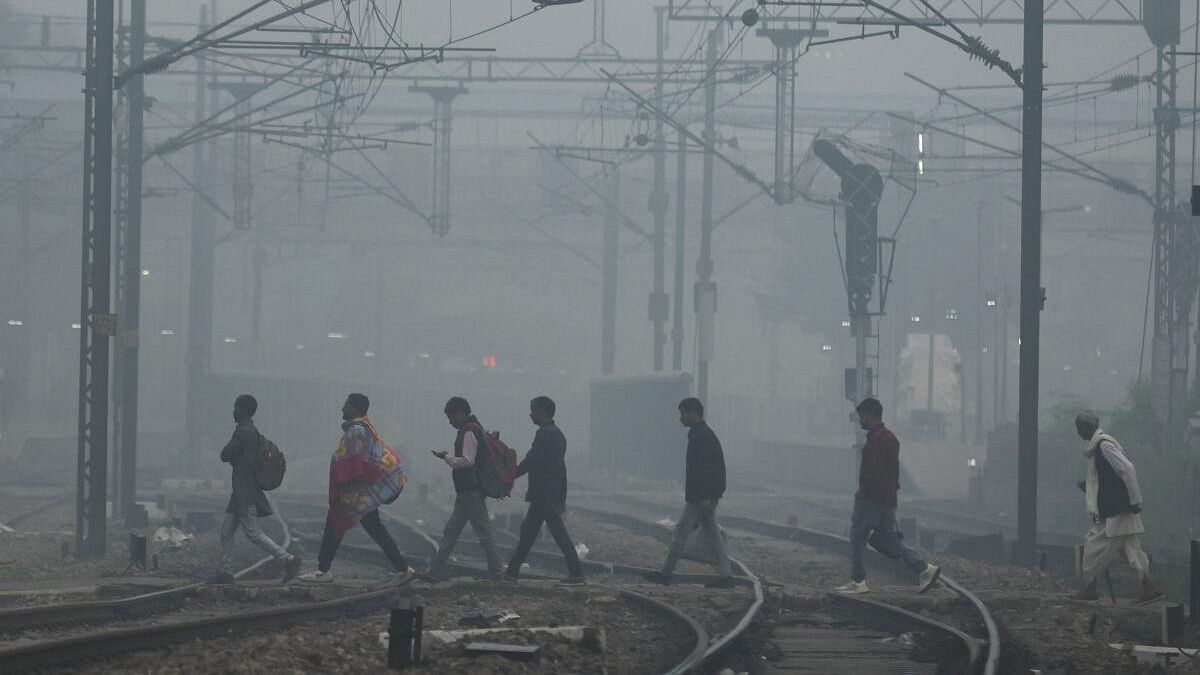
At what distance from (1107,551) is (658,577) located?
407 centimetres

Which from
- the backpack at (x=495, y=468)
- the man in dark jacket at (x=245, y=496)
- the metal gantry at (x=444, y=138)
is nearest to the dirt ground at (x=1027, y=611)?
the backpack at (x=495, y=468)

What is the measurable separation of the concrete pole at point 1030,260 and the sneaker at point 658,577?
16.3 ft

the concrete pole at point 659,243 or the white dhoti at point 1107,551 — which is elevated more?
the concrete pole at point 659,243

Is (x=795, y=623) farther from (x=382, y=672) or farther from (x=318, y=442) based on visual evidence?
(x=318, y=442)

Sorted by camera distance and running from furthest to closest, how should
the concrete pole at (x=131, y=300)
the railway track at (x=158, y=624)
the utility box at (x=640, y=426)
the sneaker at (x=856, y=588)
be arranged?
the utility box at (x=640, y=426)
the concrete pole at (x=131, y=300)
the sneaker at (x=856, y=588)
the railway track at (x=158, y=624)

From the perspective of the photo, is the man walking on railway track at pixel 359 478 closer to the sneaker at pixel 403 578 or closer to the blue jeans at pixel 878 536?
the sneaker at pixel 403 578

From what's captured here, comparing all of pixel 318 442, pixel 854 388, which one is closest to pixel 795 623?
pixel 854 388

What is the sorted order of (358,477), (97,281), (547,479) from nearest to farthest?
(358,477), (547,479), (97,281)

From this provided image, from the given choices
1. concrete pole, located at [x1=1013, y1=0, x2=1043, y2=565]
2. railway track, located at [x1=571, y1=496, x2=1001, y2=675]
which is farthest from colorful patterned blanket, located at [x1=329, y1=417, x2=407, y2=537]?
concrete pole, located at [x1=1013, y1=0, x2=1043, y2=565]

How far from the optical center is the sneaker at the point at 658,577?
1609cm

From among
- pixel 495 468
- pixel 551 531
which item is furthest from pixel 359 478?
pixel 551 531

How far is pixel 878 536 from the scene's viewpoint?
15.3 meters

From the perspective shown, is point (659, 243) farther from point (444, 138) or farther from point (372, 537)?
point (372, 537)

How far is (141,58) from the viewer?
1021 inches
